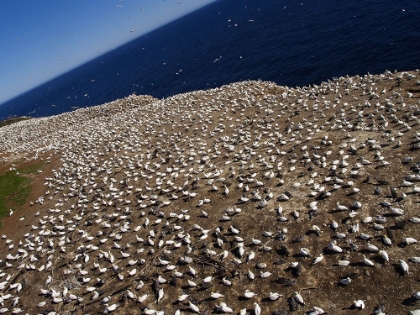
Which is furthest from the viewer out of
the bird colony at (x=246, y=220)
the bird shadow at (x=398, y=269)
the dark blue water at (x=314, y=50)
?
the dark blue water at (x=314, y=50)

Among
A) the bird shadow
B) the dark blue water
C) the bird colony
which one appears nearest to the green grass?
the bird colony

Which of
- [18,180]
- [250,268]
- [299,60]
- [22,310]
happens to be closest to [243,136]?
[250,268]

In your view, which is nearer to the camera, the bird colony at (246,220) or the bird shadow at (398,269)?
the bird shadow at (398,269)

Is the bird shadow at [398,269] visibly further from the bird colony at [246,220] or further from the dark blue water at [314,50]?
the dark blue water at [314,50]


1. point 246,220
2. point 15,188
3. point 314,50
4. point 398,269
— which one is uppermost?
point 15,188

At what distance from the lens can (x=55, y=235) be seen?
1683 centimetres

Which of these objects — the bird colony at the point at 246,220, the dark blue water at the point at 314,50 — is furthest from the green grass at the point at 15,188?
the dark blue water at the point at 314,50

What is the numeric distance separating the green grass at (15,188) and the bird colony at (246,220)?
1.43 m

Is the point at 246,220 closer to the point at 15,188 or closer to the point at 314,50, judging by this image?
the point at 15,188

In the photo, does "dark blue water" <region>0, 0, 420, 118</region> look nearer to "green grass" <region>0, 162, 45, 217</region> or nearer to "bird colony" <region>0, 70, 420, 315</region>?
"bird colony" <region>0, 70, 420, 315</region>

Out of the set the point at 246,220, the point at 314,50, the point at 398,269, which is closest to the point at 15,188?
the point at 246,220

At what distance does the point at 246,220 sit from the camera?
12.8 m

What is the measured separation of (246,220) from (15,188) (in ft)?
70.8

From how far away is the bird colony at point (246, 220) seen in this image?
9516 mm
